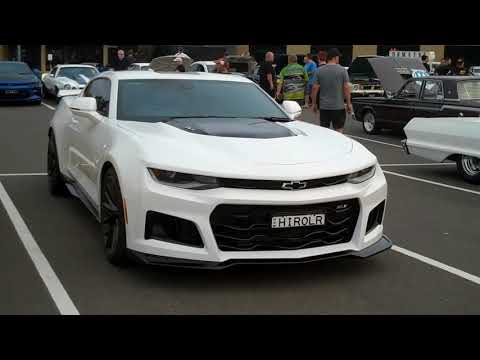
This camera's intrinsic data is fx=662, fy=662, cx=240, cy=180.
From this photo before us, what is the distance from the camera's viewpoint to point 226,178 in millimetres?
4367

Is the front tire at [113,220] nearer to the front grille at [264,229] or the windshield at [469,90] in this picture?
the front grille at [264,229]

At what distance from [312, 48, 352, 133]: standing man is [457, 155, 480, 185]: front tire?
6.00 ft

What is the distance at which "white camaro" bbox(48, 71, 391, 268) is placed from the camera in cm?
436

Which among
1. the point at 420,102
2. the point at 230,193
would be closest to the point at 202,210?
the point at 230,193

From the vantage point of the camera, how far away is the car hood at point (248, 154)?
442 centimetres

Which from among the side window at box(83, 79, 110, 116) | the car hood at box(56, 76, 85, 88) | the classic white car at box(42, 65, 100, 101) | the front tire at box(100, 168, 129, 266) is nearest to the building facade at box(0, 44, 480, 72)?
the side window at box(83, 79, 110, 116)

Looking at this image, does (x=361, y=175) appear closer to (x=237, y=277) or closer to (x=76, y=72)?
(x=237, y=277)

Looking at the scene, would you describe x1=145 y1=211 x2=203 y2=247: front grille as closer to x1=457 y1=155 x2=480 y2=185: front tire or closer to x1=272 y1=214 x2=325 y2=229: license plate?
x1=272 y1=214 x2=325 y2=229: license plate

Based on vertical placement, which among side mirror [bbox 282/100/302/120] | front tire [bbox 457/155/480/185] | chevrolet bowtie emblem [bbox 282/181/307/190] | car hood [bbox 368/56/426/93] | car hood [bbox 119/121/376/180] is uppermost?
car hood [bbox 368/56/426/93]

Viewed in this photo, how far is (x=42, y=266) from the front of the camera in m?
4.94

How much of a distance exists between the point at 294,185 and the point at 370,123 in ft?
36.5

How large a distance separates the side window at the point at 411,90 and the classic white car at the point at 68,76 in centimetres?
1049
